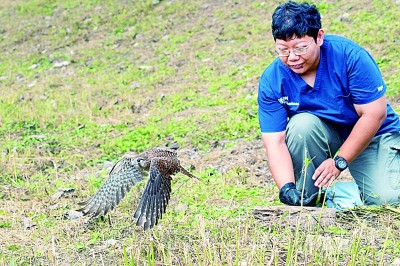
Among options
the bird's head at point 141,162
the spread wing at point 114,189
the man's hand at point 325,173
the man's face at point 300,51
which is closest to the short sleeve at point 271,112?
the man's face at point 300,51

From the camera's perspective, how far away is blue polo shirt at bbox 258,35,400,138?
4.08 meters

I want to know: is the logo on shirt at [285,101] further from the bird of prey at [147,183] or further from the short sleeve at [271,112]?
the bird of prey at [147,183]

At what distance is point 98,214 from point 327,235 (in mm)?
1510

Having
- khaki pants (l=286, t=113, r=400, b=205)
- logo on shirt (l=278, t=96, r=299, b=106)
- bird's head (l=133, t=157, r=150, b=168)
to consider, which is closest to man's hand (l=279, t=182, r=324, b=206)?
khaki pants (l=286, t=113, r=400, b=205)

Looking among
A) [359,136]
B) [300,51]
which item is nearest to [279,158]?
[359,136]

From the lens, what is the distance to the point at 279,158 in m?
4.21

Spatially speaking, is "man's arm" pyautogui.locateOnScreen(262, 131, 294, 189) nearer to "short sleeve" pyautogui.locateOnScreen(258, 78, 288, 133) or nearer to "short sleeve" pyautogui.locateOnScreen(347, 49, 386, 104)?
"short sleeve" pyautogui.locateOnScreen(258, 78, 288, 133)

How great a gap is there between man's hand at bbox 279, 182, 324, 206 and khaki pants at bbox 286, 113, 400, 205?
0.17m

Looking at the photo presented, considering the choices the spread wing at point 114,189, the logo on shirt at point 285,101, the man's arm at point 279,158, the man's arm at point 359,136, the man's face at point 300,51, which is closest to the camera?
the man's face at point 300,51

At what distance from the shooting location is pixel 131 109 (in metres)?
8.00

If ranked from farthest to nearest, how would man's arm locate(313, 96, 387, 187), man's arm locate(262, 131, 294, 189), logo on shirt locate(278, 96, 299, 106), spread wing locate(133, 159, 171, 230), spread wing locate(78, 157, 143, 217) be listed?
spread wing locate(78, 157, 143, 217), logo on shirt locate(278, 96, 299, 106), man's arm locate(262, 131, 294, 189), man's arm locate(313, 96, 387, 187), spread wing locate(133, 159, 171, 230)

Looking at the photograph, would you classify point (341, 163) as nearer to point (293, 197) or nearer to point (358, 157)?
point (293, 197)

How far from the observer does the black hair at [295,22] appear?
12.7ft

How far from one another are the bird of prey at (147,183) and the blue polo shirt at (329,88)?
0.70 m
